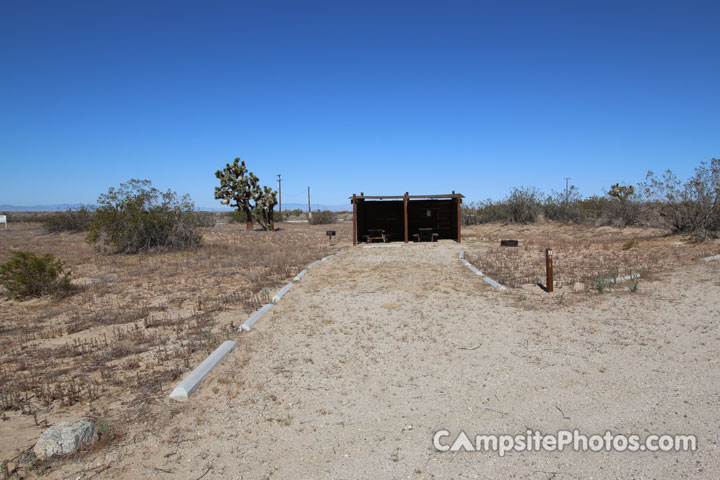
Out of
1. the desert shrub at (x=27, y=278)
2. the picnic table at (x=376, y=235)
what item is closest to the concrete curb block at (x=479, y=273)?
the picnic table at (x=376, y=235)

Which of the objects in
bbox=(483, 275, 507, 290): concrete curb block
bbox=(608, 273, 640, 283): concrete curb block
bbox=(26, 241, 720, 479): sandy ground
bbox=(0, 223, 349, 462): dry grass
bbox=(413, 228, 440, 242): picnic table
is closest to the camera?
bbox=(26, 241, 720, 479): sandy ground

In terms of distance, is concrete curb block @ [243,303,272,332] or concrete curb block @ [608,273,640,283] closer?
concrete curb block @ [243,303,272,332]

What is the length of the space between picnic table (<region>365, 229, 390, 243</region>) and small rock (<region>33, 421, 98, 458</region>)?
52.8 ft

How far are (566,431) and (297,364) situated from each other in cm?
280

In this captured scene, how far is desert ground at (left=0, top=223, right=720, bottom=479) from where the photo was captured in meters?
2.99

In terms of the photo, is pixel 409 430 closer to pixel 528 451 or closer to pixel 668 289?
pixel 528 451

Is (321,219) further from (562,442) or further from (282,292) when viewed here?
(562,442)

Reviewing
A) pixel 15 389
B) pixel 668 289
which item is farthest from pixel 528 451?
pixel 668 289

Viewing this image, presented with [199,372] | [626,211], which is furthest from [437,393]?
[626,211]

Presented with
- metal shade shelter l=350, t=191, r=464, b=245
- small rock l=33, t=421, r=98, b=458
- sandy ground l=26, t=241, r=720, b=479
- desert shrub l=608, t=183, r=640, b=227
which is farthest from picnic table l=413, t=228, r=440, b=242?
small rock l=33, t=421, r=98, b=458

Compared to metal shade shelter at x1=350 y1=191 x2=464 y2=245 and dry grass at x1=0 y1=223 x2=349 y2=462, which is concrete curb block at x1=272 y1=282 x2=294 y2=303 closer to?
dry grass at x1=0 y1=223 x2=349 y2=462

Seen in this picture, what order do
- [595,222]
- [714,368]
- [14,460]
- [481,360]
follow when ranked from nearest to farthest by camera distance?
1. [14,460]
2. [714,368]
3. [481,360]
4. [595,222]

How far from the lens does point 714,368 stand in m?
4.23

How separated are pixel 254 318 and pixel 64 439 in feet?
11.3
